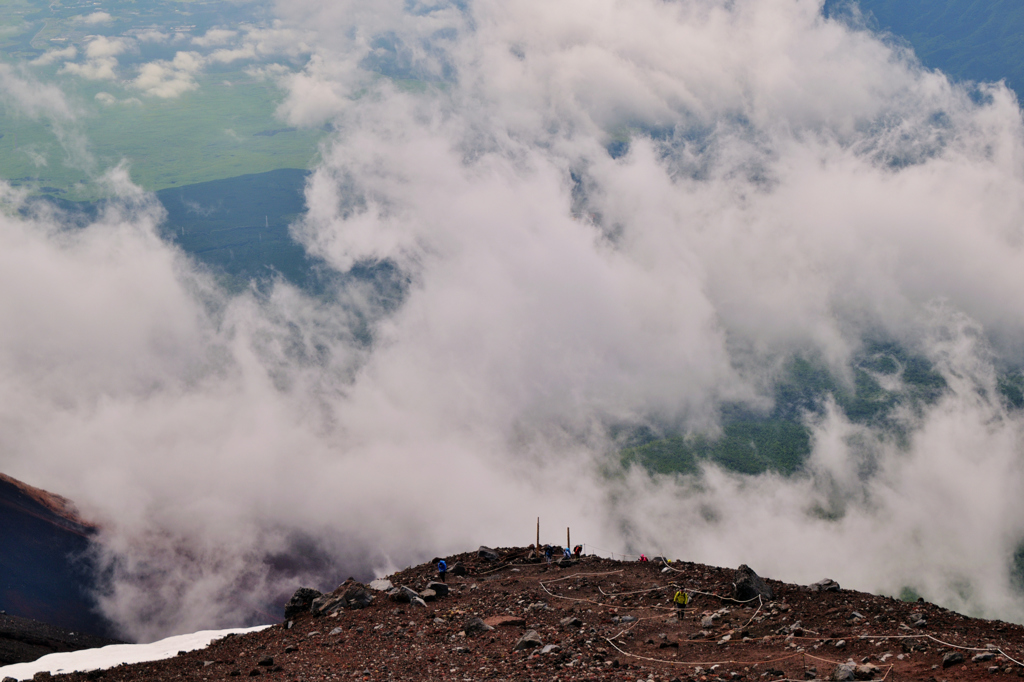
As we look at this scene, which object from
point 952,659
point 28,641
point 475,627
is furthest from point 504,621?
point 28,641

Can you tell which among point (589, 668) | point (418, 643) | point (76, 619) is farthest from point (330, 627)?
point (76, 619)

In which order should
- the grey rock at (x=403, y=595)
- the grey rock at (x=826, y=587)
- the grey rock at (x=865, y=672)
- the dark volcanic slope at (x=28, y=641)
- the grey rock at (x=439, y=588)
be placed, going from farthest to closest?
the dark volcanic slope at (x=28, y=641)
the grey rock at (x=439, y=588)
the grey rock at (x=403, y=595)
the grey rock at (x=826, y=587)
the grey rock at (x=865, y=672)

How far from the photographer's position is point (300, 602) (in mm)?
36000

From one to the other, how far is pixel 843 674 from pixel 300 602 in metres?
26.6

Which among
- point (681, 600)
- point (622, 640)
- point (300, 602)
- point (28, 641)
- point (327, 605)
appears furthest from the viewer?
point (28, 641)

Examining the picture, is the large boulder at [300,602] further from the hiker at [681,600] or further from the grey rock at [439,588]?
the hiker at [681,600]

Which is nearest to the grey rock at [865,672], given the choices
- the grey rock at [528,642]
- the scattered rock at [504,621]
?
the grey rock at [528,642]

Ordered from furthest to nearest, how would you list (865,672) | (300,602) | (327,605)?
(300,602) < (327,605) < (865,672)

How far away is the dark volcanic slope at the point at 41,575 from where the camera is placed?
159 metres

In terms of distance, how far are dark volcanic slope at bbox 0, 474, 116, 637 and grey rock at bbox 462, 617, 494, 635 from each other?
162 m

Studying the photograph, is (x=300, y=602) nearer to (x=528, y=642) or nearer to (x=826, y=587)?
(x=528, y=642)

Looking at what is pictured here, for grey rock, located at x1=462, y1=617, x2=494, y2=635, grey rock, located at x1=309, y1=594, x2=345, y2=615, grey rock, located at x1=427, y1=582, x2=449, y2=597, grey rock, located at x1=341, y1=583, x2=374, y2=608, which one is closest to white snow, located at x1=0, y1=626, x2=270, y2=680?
grey rock, located at x1=309, y1=594, x2=345, y2=615

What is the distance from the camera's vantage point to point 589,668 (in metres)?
23.0

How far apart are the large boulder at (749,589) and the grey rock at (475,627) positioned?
11.7 meters
